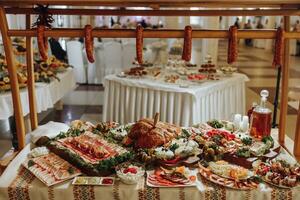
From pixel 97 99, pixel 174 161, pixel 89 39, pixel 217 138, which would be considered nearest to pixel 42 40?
pixel 89 39

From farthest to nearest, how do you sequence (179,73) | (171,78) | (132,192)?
(179,73) < (171,78) < (132,192)

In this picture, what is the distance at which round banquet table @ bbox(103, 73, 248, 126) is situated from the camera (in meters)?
3.39

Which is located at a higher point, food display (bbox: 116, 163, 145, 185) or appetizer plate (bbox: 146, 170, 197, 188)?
food display (bbox: 116, 163, 145, 185)

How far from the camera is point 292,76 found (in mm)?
7730

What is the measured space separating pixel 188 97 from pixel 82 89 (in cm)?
339

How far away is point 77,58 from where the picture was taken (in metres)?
6.52

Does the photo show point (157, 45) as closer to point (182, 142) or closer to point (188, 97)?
point (188, 97)

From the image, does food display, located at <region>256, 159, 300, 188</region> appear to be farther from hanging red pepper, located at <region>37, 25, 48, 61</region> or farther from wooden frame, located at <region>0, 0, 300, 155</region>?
hanging red pepper, located at <region>37, 25, 48, 61</region>

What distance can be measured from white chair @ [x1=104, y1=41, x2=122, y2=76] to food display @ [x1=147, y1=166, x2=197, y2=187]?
17.3 feet

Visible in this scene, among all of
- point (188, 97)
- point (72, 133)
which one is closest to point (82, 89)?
point (188, 97)

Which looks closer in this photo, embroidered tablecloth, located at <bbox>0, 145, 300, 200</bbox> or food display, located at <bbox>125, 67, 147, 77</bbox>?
embroidered tablecloth, located at <bbox>0, 145, 300, 200</bbox>

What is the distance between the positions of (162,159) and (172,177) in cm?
13

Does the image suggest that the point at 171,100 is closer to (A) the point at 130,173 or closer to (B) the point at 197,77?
(B) the point at 197,77

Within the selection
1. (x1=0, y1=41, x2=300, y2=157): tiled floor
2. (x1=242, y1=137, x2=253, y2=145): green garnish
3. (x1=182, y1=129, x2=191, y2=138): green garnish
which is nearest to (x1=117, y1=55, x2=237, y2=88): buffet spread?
(x1=0, y1=41, x2=300, y2=157): tiled floor
